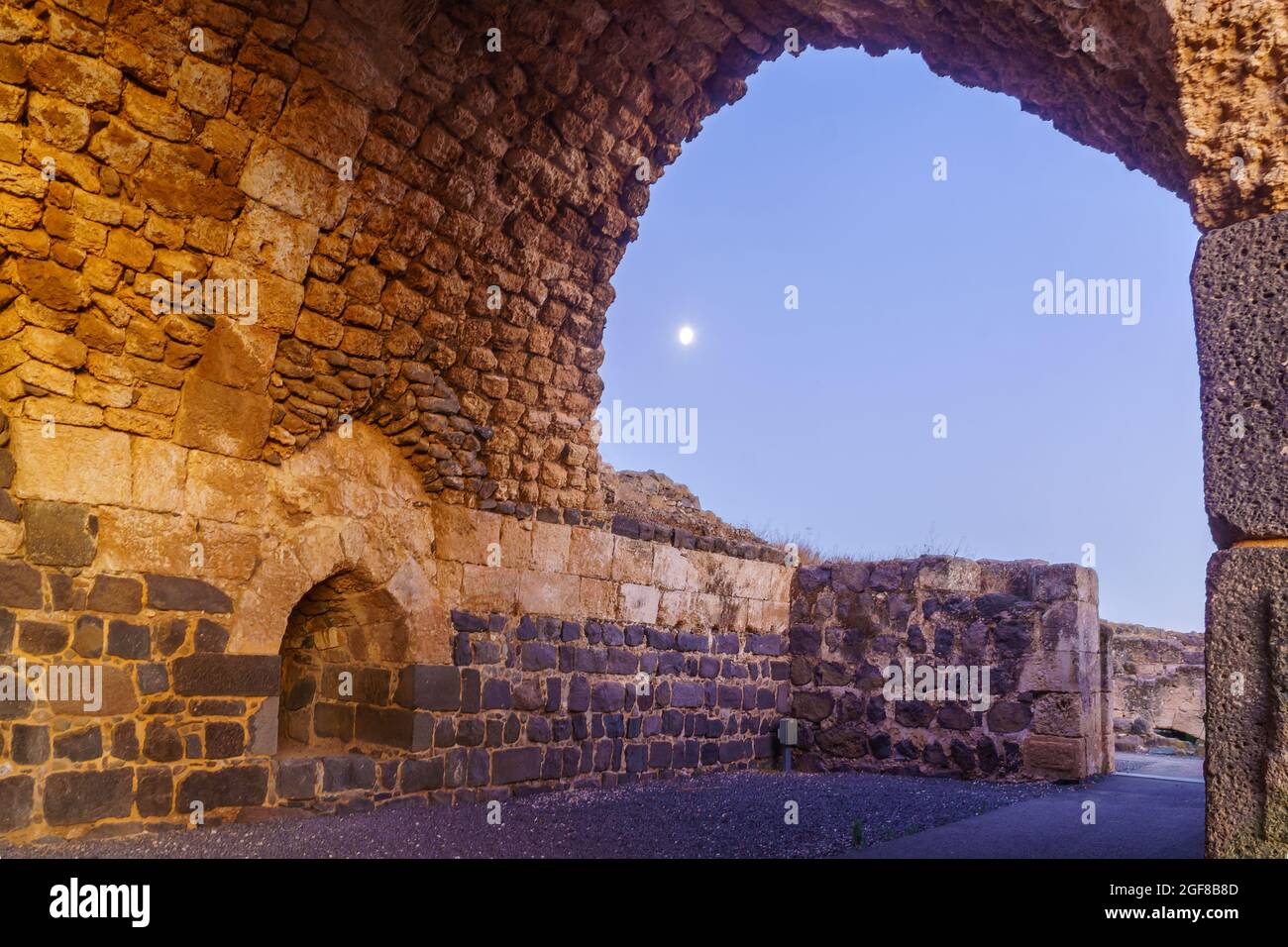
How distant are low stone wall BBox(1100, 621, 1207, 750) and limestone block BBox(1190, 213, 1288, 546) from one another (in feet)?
31.1

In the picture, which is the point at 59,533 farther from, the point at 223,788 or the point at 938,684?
the point at 938,684

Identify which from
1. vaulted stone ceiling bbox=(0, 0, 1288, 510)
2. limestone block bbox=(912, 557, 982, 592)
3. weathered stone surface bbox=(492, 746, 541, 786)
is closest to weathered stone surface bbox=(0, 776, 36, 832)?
vaulted stone ceiling bbox=(0, 0, 1288, 510)

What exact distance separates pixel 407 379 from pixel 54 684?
2.60m

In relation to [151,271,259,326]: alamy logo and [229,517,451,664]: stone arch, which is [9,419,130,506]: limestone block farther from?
[229,517,451,664]: stone arch

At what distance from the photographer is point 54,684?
15.3 ft

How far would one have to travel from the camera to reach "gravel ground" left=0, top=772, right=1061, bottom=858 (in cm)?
454

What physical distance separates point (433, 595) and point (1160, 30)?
194 inches

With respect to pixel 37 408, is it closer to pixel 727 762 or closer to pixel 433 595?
pixel 433 595

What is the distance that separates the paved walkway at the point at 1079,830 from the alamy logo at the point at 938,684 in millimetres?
1110

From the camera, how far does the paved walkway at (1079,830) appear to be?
178 inches

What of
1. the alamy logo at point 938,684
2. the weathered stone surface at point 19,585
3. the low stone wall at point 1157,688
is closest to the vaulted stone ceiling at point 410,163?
the weathered stone surface at point 19,585

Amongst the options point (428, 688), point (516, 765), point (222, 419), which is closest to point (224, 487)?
point (222, 419)

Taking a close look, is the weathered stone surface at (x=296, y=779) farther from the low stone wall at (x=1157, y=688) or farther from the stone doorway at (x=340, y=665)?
the low stone wall at (x=1157, y=688)

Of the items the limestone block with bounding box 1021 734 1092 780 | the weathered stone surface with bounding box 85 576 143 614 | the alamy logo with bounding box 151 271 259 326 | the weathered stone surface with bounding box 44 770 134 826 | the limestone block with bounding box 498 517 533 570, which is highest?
the alamy logo with bounding box 151 271 259 326
